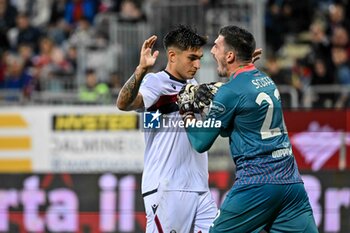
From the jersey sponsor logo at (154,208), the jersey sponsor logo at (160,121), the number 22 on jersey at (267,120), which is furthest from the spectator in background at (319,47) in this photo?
Result: the number 22 on jersey at (267,120)

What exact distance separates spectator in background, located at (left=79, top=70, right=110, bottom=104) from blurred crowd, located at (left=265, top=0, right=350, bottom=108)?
2856 mm

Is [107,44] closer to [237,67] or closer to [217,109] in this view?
Result: [237,67]

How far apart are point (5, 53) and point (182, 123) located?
1183 centimetres

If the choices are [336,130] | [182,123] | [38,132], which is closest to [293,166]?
[182,123]

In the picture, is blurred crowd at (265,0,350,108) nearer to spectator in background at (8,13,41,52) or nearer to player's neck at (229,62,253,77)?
spectator in background at (8,13,41,52)

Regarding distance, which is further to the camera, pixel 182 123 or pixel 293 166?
pixel 182 123

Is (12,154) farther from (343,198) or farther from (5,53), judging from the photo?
(343,198)

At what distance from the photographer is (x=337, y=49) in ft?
53.9

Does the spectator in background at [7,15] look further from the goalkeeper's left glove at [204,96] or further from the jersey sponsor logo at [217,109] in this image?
the jersey sponsor logo at [217,109]

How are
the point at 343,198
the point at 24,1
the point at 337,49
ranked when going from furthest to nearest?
the point at 24,1 → the point at 337,49 → the point at 343,198

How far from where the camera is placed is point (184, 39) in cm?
748

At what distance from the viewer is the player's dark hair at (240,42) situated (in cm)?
673

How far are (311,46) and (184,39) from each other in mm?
10582

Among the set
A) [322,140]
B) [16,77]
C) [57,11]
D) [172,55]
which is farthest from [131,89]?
[57,11]
